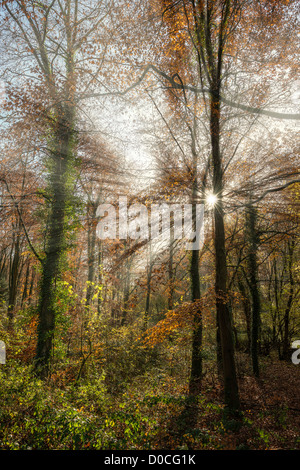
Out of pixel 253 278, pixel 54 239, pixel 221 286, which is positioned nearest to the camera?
pixel 221 286

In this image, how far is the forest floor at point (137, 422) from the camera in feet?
12.3

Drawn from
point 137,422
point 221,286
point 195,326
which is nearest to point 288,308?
point 195,326

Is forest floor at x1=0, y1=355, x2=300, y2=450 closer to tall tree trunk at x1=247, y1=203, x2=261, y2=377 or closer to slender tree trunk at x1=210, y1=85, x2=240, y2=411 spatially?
slender tree trunk at x1=210, y1=85, x2=240, y2=411

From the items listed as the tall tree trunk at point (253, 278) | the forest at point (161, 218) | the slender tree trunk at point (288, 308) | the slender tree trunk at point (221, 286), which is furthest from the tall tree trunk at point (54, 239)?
the slender tree trunk at point (288, 308)

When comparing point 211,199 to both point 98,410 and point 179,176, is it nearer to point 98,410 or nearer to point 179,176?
point 179,176

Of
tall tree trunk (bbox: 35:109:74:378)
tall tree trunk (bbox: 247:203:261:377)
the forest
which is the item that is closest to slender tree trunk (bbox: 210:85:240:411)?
the forest

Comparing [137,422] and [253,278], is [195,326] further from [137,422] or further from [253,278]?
[253,278]

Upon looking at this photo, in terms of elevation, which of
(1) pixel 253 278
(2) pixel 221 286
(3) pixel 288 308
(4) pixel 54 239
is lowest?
(3) pixel 288 308

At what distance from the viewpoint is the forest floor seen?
3744mm

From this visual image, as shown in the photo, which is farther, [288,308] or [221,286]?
[288,308]

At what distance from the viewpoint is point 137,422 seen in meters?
4.43

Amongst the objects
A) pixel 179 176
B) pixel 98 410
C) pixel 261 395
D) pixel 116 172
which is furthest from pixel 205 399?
pixel 116 172
